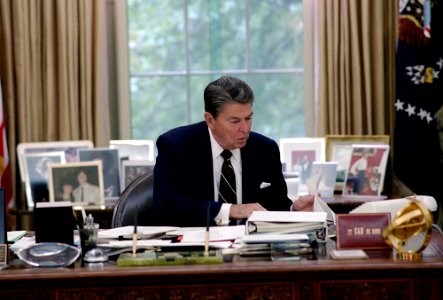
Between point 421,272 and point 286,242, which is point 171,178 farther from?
point 421,272

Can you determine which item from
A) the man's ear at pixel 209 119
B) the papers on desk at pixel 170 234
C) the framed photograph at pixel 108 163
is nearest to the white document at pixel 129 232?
the papers on desk at pixel 170 234

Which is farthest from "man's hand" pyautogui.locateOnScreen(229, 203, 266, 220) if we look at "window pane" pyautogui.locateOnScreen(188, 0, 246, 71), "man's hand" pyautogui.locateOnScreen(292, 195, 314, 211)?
"window pane" pyautogui.locateOnScreen(188, 0, 246, 71)

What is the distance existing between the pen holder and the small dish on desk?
9cm

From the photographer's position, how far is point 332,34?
5414 millimetres

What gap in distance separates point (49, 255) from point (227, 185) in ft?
3.92

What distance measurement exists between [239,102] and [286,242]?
3.31 feet

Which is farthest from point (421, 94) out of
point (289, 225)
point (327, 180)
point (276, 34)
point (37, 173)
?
point (289, 225)

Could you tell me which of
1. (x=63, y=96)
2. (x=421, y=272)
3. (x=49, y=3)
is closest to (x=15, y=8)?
(x=49, y=3)

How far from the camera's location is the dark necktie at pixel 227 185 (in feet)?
12.6

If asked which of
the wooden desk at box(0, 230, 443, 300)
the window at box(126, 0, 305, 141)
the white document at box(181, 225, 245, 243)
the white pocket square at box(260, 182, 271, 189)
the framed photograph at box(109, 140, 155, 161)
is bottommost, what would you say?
the wooden desk at box(0, 230, 443, 300)

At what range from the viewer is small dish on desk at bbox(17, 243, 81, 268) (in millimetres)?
2805

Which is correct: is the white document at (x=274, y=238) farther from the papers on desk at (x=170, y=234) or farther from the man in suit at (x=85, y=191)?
the man in suit at (x=85, y=191)

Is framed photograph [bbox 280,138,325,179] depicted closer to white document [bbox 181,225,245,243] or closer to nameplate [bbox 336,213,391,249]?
white document [bbox 181,225,245,243]

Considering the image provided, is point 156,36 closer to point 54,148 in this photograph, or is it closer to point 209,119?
point 54,148
